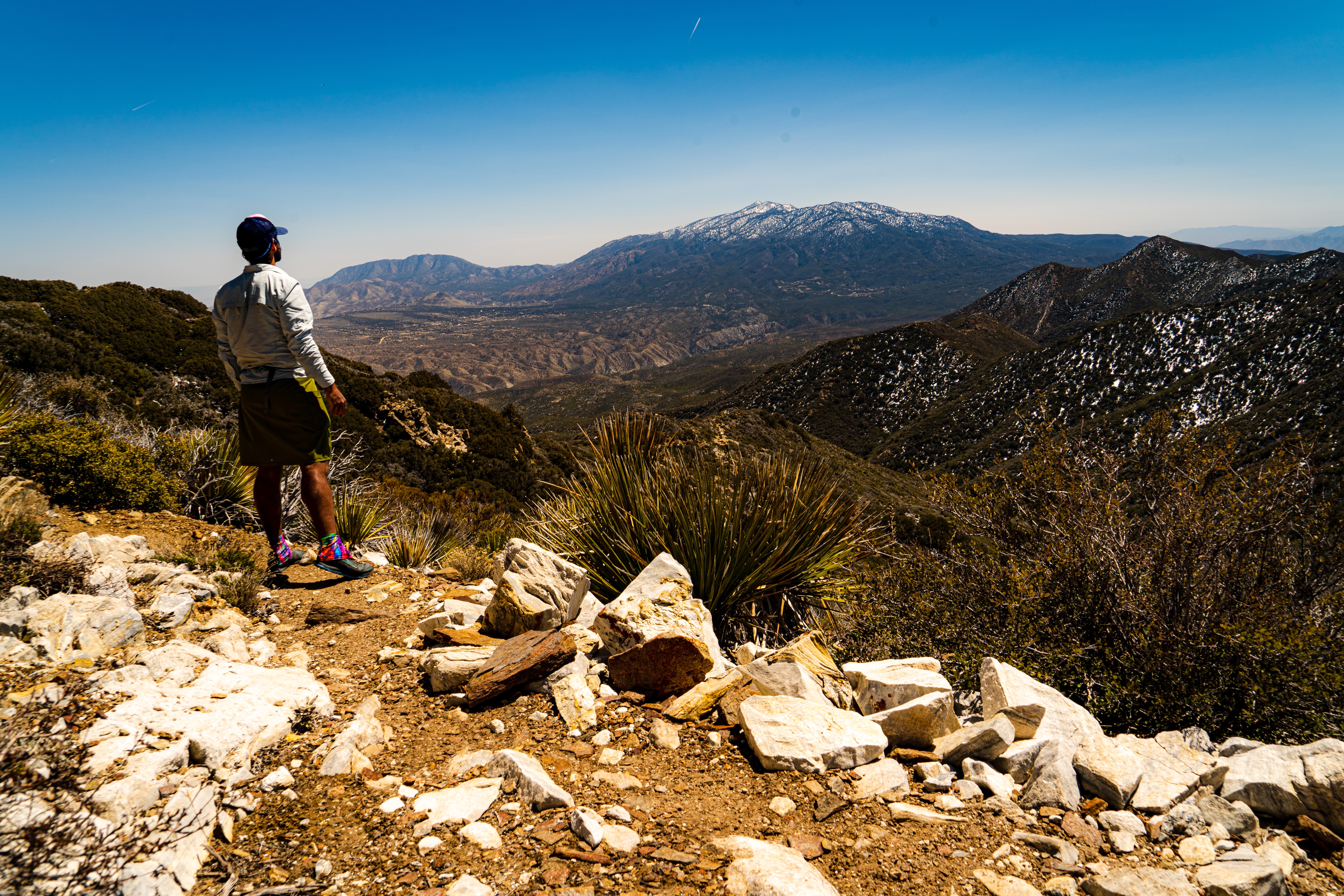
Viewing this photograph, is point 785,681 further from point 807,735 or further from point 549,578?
point 549,578

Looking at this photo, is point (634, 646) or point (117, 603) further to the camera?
point (634, 646)

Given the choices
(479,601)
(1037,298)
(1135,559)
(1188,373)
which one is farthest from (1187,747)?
(1037,298)

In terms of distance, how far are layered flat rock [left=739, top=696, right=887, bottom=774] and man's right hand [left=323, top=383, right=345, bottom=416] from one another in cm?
309

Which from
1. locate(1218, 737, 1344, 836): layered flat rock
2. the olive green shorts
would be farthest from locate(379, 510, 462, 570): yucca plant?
locate(1218, 737, 1344, 836): layered flat rock

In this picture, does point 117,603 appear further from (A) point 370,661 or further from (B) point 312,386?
(B) point 312,386

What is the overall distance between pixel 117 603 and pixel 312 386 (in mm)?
1588

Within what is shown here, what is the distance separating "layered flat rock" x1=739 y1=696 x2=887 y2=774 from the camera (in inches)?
100

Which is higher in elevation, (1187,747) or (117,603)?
(117,603)

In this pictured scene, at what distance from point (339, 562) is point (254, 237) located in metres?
2.19

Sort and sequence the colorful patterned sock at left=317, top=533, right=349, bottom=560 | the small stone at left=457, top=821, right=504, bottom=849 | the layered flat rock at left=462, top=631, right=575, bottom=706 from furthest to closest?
the colorful patterned sock at left=317, top=533, right=349, bottom=560 < the layered flat rock at left=462, top=631, right=575, bottom=706 < the small stone at left=457, top=821, right=504, bottom=849

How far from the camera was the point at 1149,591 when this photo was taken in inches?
156

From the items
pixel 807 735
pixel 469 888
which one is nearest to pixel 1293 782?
pixel 807 735

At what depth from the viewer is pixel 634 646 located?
324 centimetres

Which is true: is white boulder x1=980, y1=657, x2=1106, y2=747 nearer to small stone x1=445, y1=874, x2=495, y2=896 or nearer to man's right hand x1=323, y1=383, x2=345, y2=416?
small stone x1=445, y1=874, x2=495, y2=896
